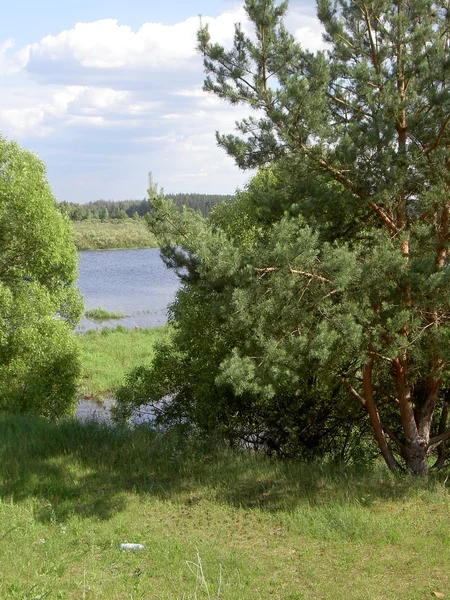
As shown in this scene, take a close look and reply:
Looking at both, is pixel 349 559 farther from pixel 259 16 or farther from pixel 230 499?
pixel 259 16

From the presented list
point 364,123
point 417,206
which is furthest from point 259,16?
point 417,206

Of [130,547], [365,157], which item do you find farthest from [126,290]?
[130,547]

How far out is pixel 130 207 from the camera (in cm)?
14625

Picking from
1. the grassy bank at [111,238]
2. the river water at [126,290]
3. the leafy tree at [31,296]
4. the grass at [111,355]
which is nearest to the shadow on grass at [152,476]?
the leafy tree at [31,296]

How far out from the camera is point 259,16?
316 inches

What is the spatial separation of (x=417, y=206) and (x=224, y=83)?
3411 millimetres

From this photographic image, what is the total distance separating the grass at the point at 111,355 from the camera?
21703 millimetres

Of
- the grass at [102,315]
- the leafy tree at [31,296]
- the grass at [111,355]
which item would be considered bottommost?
the grass at [111,355]

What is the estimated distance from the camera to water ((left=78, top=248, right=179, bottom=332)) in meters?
33.5

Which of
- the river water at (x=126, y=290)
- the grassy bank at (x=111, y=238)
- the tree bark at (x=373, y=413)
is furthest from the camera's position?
the grassy bank at (x=111, y=238)

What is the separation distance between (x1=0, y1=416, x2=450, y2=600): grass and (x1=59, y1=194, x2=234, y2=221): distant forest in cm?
407

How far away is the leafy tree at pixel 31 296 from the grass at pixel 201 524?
12.0ft

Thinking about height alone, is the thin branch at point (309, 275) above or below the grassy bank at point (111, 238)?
below

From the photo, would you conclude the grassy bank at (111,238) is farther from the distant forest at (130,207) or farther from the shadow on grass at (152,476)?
the shadow on grass at (152,476)
